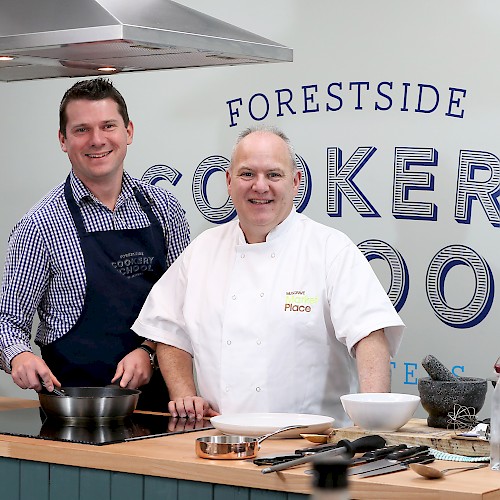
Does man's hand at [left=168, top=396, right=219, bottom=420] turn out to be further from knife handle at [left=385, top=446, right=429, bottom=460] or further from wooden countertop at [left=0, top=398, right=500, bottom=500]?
knife handle at [left=385, top=446, right=429, bottom=460]

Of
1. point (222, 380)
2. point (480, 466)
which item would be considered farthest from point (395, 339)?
point (480, 466)

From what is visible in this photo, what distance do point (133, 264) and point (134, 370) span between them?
0.39 meters

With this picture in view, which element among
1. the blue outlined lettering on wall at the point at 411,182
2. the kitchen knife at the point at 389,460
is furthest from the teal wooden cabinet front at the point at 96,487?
the blue outlined lettering on wall at the point at 411,182

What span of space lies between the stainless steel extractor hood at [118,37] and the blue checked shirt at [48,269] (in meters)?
0.51

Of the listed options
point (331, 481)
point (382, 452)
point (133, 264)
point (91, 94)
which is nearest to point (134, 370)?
point (133, 264)

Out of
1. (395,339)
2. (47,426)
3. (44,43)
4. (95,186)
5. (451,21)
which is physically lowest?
(47,426)

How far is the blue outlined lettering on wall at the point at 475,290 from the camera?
3.62m

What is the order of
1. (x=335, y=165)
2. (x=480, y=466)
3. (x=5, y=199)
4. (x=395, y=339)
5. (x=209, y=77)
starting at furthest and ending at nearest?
(x=5, y=199) < (x=209, y=77) < (x=335, y=165) < (x=395, y=339) < (x=480, y=466)

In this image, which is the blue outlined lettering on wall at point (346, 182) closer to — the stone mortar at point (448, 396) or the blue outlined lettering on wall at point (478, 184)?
the blue outlined lettering on wall at point (478, 184)

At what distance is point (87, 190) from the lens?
11.6 feet

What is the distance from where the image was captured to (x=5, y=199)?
4.81 m

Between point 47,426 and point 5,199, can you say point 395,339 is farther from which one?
point 5,199

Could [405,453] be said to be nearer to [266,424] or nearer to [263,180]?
[266,424]

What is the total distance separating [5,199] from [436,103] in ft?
6.82
